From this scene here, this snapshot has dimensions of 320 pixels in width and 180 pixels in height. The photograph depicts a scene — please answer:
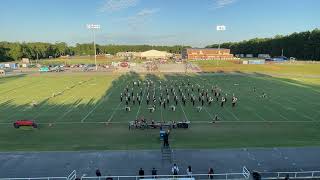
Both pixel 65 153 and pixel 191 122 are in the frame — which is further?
pixel 191 122

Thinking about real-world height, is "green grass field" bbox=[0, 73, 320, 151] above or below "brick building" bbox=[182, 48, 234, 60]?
below

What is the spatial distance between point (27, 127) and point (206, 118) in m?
15.5

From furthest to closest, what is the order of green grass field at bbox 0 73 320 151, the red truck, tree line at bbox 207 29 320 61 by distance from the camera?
tree line at bbox 207 29 320 61 < the red truck < green grass field at bbox 0 73 320 151

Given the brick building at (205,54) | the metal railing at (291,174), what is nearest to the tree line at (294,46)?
the brick building at (205,54)

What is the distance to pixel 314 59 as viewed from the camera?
129 m

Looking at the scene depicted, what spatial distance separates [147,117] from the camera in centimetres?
3331

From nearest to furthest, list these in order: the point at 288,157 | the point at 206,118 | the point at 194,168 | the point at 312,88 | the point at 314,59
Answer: the point at 194,168
the point at 288,157
the point at 206,118
the point at 312,88
the point at 314,59

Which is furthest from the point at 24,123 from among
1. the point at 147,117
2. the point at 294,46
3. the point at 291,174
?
the point at 294,46

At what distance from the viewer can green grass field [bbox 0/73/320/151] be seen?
81.9ft

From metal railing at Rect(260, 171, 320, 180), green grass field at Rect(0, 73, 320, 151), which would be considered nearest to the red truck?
green grass field at Rect(0, 73, 320, 151)

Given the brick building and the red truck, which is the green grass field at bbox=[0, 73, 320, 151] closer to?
the red truck

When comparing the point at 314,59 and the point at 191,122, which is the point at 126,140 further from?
the point at 314,59

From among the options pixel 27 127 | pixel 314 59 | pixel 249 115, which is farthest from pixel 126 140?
pixel 314 59

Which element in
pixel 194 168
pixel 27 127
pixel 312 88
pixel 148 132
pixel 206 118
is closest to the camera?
pixel 194 168
